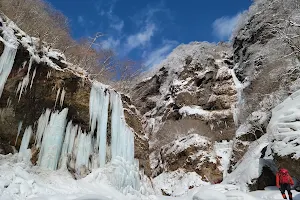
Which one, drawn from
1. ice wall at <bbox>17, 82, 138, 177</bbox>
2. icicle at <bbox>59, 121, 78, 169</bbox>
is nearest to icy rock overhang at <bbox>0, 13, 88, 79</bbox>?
Answer: ice wall at <bbox>17, 82, 138, 177</bbox>

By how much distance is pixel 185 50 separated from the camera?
1832 inches

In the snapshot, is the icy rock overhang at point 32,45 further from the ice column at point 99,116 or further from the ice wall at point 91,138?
the ice wall at point 91,138

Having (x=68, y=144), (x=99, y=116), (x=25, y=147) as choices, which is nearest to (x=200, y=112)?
(x=99, y=116)

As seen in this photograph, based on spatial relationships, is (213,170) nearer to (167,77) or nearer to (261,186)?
(261,186)

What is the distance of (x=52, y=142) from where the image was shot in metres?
8.10

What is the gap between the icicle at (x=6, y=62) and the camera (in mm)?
7406

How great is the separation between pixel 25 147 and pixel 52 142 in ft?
2.38

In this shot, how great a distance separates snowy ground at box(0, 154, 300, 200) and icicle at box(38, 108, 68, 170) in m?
0.26

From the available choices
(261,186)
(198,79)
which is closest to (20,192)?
(261,186)

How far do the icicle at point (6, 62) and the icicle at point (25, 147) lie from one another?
4.36ft

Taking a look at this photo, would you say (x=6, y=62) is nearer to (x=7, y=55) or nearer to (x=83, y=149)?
(x=7, y=55)

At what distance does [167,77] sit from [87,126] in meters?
35.2

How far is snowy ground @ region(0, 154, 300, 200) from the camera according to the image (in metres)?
6.45

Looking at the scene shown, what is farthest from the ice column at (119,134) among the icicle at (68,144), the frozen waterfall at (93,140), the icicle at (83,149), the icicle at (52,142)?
the icicle at (52,142)
